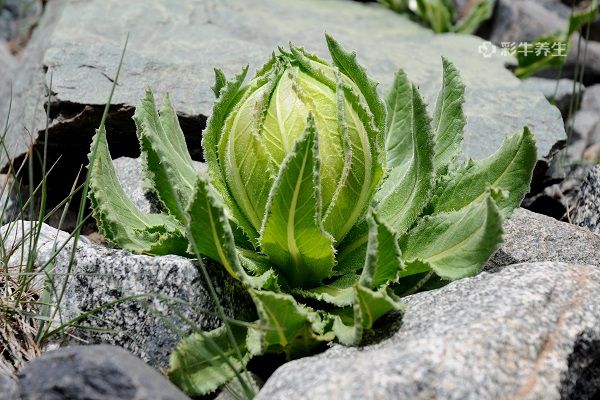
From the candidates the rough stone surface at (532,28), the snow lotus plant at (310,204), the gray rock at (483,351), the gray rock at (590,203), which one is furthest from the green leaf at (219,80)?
the rough stone surface at (532,28)

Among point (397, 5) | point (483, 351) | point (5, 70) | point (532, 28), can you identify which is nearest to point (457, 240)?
point (483, 351)

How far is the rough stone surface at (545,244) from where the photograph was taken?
9.70ft

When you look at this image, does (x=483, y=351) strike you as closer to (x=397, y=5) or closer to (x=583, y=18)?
(x=583, y=18)

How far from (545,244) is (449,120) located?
61 cm

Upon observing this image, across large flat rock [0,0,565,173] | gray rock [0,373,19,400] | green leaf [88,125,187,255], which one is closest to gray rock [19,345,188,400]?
gray rock [0,373,19,400]

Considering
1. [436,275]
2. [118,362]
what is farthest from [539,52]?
[118,362]

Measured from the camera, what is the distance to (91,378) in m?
1.92

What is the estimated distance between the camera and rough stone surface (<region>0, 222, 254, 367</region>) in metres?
2.37

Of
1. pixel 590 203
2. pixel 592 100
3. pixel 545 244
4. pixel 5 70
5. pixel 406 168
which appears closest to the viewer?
pixel 406 168

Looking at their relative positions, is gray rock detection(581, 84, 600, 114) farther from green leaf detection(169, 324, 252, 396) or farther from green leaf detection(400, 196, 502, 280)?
green leaf detection(169, 324, 252, 396)

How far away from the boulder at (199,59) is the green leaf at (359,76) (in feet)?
3.82

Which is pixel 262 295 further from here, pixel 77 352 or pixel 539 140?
pixel 539 140

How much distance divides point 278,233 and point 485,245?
598 millimetres

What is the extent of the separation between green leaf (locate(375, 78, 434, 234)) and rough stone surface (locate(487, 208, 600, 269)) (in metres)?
0.46
